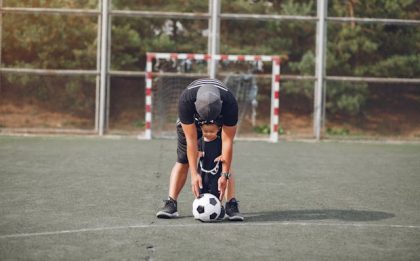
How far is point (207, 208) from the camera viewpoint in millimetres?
7305

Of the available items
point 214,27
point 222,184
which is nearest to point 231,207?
point 222,184

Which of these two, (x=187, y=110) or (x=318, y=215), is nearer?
(x=187, y=110)

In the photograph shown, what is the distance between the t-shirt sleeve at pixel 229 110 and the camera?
7113mm

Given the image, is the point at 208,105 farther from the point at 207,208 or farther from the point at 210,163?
the point at 207,208

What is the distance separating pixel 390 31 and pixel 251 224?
1391cm

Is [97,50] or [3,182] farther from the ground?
[97,50]

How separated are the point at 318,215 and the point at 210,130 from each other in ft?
5.01

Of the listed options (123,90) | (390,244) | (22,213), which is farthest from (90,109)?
(390,244)

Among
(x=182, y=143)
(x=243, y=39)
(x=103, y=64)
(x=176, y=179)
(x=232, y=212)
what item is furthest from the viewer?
(x=243, y=39)

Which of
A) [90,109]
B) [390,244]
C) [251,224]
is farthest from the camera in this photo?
[90,109]

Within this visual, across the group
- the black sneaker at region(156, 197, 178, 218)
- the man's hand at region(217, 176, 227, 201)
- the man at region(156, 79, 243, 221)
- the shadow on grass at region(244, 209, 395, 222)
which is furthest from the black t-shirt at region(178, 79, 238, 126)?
the shadow on grass at region(244, 209, 395, 222)

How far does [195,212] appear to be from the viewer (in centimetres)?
735

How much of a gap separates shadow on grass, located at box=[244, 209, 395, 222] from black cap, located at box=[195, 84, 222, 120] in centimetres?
129

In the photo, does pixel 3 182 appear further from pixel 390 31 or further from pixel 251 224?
pixel 390 31
